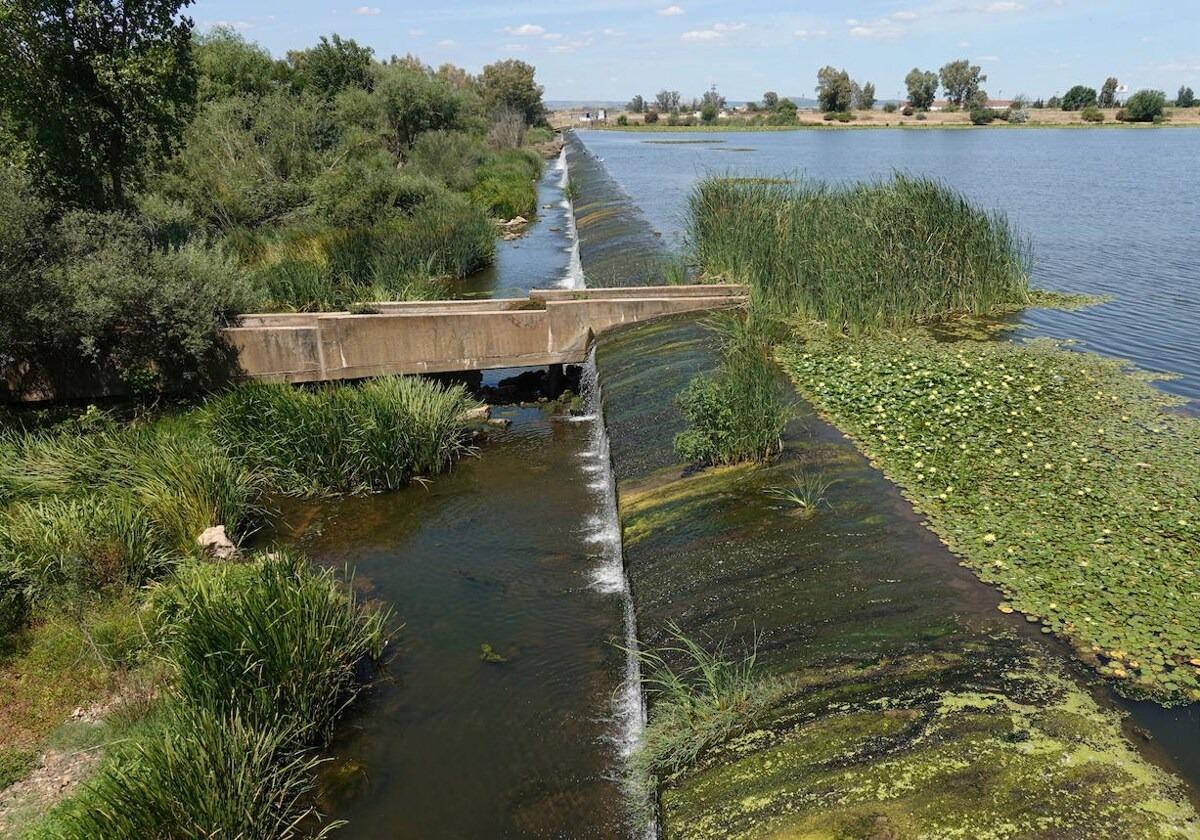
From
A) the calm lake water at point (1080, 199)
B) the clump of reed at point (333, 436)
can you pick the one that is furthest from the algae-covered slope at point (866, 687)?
the calm lake water at point (1080, 199)

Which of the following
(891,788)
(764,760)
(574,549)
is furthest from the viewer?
(574,549)

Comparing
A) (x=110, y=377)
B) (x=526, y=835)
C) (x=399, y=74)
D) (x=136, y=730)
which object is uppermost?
(x=399, y=74)

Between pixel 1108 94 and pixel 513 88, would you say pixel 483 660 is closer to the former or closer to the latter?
pixel 513 88

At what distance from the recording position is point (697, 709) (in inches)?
225

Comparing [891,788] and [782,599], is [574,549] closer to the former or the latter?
[782,599]


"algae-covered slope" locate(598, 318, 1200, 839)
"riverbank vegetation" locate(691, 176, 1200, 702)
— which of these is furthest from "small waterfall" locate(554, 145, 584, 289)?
"algae-covered slope" locate(598, 318, 1200, 839)

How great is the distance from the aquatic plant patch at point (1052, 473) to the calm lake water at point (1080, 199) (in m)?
2.27

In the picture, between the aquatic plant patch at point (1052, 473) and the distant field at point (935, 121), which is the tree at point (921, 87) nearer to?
the distant field at point (935, 121)

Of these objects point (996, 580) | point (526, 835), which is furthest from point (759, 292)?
point (526, 835)

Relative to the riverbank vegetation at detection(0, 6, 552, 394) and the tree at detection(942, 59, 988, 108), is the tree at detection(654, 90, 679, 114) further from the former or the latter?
the riverbank vegetation at detection(0, 6, 552, 394)

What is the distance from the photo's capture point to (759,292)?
14.9 metres

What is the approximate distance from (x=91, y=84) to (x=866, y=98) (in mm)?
156813

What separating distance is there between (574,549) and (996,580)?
476 cm

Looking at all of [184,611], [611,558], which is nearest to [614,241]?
[611,558]
